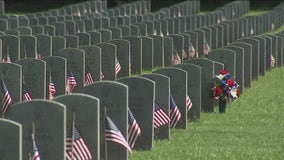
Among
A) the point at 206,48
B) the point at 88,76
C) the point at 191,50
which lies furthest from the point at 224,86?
the point at 206,48

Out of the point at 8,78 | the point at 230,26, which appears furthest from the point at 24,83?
the point at 230,26

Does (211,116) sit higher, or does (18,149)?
(18,149)

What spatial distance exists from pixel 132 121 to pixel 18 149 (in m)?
3.59

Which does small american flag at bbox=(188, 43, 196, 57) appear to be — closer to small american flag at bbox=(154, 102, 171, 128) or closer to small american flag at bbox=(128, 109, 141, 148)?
small american flag at bbox=(154, 102, 171, 128)

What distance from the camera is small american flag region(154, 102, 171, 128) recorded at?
52.4ft

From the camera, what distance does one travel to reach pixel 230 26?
32.9 metres

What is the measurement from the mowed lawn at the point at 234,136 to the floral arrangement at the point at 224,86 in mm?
303

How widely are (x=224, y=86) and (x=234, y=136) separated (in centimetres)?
286

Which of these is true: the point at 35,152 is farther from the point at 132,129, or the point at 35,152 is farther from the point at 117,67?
the point at 117,67

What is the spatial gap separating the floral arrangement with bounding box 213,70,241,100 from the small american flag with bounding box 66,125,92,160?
22.2 ft

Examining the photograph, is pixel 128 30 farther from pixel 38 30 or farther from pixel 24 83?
pixel 24 83

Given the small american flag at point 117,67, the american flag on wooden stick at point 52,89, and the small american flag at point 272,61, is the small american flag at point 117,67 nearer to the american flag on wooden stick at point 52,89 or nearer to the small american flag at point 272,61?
the american flag on wooden stick at point 52,89

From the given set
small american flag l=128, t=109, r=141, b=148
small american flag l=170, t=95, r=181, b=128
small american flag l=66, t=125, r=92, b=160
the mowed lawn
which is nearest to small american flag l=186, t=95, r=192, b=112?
the mowed lawn

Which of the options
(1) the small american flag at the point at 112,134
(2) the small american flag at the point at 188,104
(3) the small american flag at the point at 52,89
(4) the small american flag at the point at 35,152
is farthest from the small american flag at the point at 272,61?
(4) the small american flag at the point at 35,152
